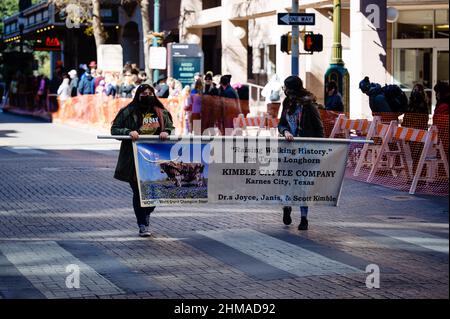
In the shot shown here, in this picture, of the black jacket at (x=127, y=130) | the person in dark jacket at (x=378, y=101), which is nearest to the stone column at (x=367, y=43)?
the person in dark jacket at (x=378, y=101)

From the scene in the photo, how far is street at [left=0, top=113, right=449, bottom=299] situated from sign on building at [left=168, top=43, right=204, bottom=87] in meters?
17.8

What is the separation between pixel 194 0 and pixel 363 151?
27763mm

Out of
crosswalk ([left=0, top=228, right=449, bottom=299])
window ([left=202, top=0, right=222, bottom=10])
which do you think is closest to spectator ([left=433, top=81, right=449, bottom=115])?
crosswalk ([left=0, top=228, right=449, bottom=299])

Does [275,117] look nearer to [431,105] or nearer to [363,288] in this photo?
[431,105]

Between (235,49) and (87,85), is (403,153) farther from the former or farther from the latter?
(235,49)

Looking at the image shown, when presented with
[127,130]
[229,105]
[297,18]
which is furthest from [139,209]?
[229,105]

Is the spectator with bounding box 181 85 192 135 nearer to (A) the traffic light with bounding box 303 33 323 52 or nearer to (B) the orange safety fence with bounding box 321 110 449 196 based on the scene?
(A) the traffic light with bounding box 303 33 323 52

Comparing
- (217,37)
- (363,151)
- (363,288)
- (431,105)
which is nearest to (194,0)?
(217,37)

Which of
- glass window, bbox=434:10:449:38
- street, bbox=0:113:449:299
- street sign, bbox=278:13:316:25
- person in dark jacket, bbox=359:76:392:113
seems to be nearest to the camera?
street, bbox=0:113:449:299

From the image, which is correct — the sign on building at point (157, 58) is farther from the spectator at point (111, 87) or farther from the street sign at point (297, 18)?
the street sign at point (297, 18)

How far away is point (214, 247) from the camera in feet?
35.9

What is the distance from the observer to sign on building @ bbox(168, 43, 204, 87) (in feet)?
115

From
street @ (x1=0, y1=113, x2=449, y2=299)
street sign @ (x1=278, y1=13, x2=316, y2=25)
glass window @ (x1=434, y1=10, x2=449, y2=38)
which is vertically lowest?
street @ (x1=0, y1=113, x2=449, y2=299)

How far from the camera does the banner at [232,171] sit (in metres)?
11.4
